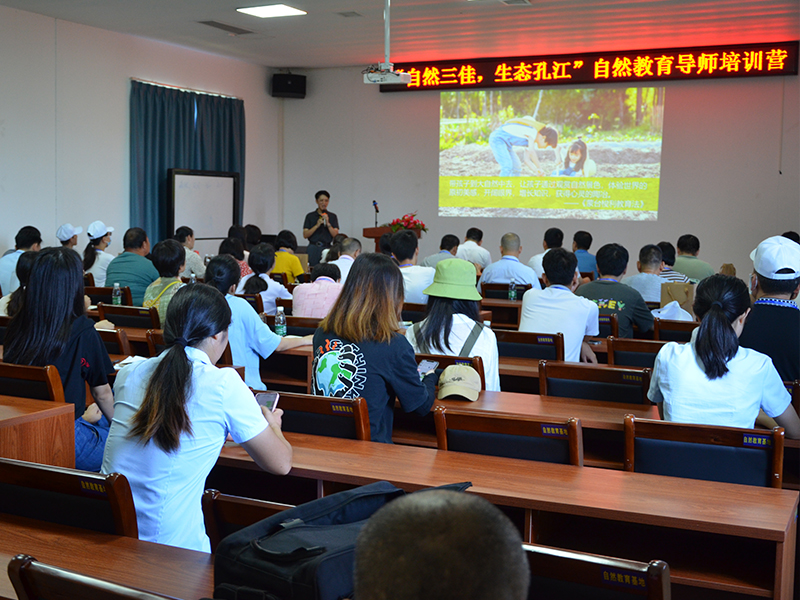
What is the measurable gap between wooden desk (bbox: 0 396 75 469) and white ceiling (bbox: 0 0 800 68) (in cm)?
594

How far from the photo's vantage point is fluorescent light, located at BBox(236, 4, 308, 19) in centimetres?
768

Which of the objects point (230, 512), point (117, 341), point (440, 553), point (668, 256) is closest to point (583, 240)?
point (668, 256)

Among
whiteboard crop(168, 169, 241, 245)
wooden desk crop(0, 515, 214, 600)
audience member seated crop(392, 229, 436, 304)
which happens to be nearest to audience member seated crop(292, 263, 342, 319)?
audience member seated crop(392, 229, 436, 304)

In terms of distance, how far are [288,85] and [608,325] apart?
7.96 metres

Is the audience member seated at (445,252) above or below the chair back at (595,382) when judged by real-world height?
above

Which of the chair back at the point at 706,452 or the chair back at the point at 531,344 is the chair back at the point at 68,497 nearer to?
the chair back at the point at 706,452

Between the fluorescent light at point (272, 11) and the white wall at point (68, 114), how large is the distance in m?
2.14

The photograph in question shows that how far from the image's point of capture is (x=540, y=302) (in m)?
4.36

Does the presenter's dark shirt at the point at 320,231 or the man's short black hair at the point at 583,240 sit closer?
the man's short black hair at the point at 583,240

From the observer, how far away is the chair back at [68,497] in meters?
1.67

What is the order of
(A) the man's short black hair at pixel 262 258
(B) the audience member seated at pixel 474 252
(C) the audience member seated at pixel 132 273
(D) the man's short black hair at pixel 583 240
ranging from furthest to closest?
1. (B) the audience member seated at pixel 474 252
2. (D) the man's short black hair at pixel 583 240
3. (C) the audience member seated at pixel 132 273
4. (A) the man's short black hair at pixel 262 258

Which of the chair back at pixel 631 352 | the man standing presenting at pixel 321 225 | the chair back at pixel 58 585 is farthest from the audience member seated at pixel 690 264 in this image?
the chair back at pixel 58 585

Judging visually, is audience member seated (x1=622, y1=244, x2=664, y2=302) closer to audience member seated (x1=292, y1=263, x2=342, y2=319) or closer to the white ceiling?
audience member seated (x1=292, y1=263, x2=342, y2=319)

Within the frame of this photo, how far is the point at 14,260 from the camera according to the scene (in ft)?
21.1
